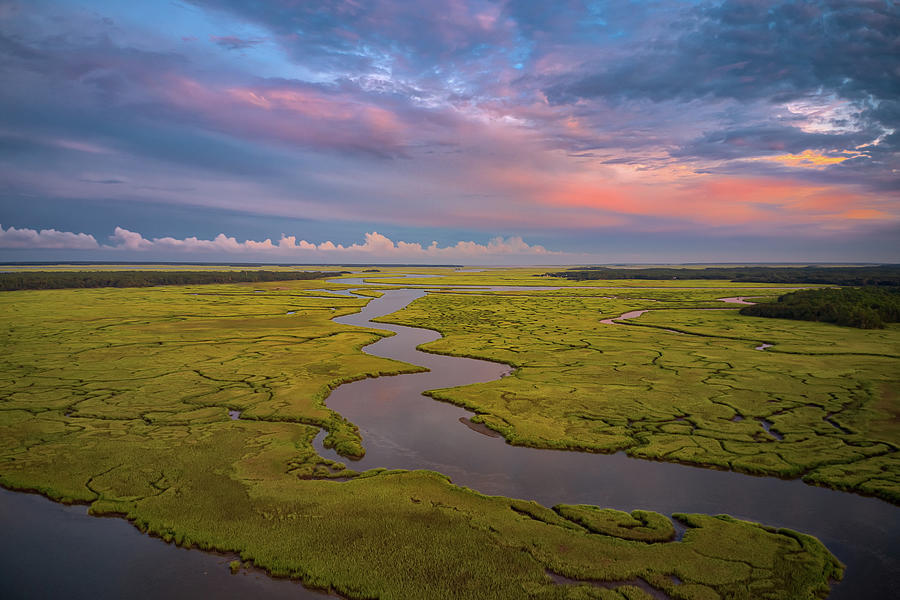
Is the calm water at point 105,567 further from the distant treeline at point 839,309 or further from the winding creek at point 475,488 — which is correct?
the distant treeline at point 839,309

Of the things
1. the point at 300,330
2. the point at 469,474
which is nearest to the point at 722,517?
the point at 469,474

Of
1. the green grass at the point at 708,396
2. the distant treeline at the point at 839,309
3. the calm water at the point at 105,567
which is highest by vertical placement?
the distant treeline at the point at 839,309

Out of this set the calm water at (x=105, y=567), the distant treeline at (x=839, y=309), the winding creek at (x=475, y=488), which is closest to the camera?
the calm water at (x=105, y=567)

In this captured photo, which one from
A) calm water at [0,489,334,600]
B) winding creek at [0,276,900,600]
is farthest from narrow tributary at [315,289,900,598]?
calm water at [0,489,334,600]

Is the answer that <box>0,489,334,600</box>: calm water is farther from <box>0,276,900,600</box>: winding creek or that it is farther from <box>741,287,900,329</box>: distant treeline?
<box>741,287,900,329</box>: distant treeline

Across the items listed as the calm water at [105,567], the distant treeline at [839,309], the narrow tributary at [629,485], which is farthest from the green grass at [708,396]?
the calm water at [105,567]

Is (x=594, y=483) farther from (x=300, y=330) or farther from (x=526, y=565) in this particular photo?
(x=300, y=330)

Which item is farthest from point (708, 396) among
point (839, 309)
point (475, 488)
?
point (839, 309)
